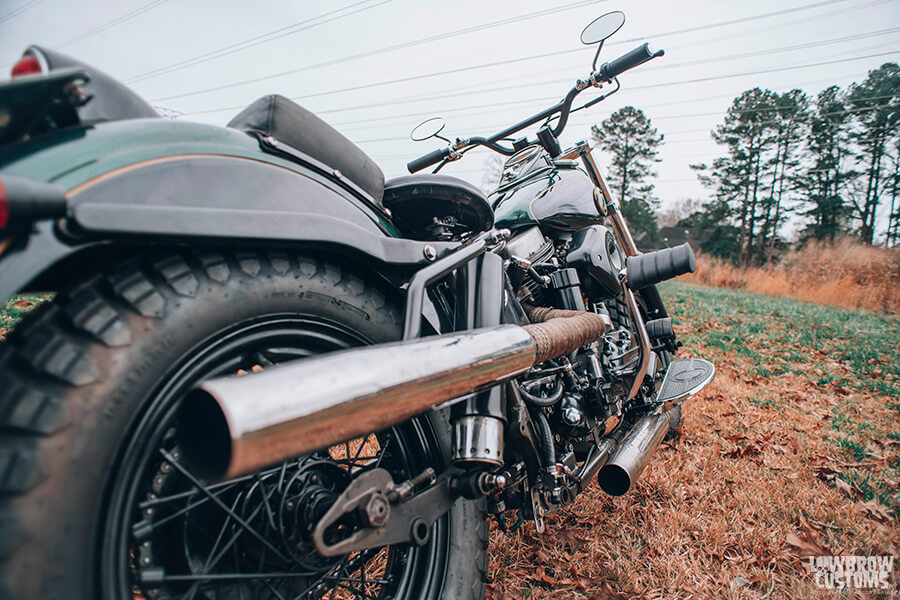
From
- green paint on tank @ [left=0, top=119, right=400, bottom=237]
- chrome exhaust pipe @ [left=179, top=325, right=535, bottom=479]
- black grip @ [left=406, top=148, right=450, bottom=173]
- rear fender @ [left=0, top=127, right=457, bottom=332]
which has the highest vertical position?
black grip @ [left=406, top=148, right=450, bottom=173]

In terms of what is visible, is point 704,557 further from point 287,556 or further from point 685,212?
point 685,212

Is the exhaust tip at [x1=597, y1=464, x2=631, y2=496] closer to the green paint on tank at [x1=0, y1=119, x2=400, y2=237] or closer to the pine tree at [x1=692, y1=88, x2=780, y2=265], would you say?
the green paint on tank at [x1=0, y1=119, x2=400, y2=237]

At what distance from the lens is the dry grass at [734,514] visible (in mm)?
1610

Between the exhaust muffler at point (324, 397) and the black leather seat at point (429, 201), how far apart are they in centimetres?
53

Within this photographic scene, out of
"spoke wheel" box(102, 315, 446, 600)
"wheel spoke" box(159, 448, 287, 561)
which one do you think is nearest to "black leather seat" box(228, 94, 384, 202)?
"spoke wheel" box(102, 315, 446, 600)

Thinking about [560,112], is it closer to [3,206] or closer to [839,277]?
[3,206]

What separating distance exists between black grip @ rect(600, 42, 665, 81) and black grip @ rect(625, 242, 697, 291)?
0.90m

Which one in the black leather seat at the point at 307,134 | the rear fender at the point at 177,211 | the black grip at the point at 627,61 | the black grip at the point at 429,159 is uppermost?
the black grip at the point at 627,61

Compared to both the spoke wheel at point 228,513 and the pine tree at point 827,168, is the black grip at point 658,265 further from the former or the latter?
the pine tree at point 827,168

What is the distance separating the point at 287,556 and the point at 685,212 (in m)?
44.0

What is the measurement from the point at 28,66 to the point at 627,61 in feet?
7.30

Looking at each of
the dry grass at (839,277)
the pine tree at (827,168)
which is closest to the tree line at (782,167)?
the pine tree at (827,168)

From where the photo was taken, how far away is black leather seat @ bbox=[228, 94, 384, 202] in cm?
105

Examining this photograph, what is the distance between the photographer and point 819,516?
6.40ft
